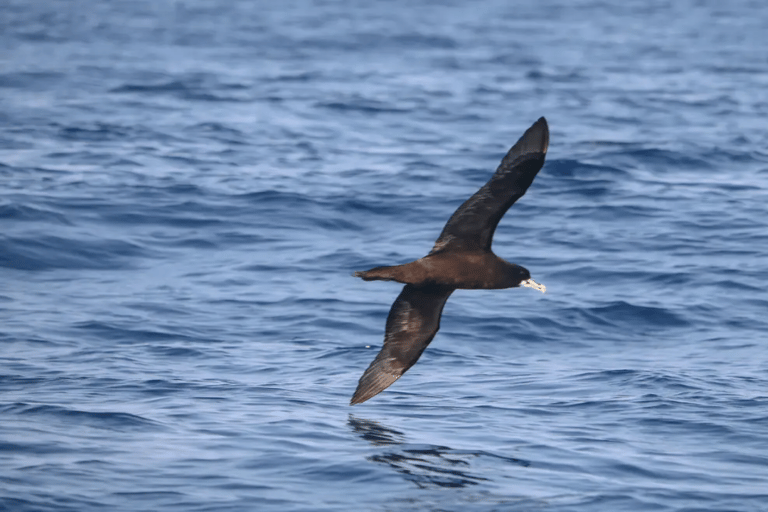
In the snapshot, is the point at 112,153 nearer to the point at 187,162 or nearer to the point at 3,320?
the point at 187,162

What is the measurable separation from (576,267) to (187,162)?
7666mm

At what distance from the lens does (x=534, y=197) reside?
17109 mm

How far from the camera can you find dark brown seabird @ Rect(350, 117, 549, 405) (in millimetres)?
8820

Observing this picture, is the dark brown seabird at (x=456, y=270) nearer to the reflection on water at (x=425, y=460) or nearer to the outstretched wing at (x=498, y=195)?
the outstretched wing at (x=498, y=195)

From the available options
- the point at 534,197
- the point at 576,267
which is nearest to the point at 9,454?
the point at 576,267

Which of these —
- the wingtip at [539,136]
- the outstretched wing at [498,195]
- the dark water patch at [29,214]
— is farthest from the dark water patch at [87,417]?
the dark water patch at [29,214]

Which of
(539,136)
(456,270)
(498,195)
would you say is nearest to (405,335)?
(456,270)

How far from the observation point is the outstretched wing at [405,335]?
31.6ft

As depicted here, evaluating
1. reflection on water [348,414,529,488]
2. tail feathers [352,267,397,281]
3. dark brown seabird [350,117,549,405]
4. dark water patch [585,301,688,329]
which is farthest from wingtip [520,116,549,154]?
dark water patch [585,301,688,329]

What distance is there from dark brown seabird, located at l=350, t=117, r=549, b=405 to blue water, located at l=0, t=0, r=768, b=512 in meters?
0.52

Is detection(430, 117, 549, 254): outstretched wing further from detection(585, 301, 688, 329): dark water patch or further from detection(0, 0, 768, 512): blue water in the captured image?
detection(585, 301, 688, 329): dark water patch

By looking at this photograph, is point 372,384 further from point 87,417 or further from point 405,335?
point 87,417

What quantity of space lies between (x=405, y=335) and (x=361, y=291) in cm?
383

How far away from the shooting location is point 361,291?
13.6m
